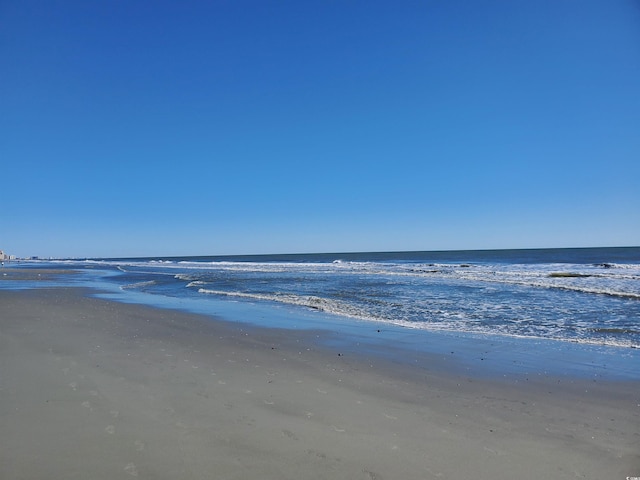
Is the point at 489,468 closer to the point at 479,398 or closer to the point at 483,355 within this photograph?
the point at 479,398

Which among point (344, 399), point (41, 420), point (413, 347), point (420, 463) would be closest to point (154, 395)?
point (41, 420)

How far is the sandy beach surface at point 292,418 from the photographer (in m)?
3.60

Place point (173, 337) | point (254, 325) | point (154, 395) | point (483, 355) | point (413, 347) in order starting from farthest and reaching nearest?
point (254, 325)
point (173, 337)
point (413, 347)
point (483, 355)
point (154, 395)

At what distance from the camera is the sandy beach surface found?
11.8 feet

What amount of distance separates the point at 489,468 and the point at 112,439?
3806 millimetres

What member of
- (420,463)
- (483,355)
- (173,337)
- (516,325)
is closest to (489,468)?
(420,463)

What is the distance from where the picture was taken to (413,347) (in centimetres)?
887

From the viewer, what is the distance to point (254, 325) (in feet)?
38.2

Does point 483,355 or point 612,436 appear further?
point 483,355

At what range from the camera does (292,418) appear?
4688mm

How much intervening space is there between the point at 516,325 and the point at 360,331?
190 inches

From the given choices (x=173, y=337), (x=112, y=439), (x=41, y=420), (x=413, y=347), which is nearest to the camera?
(x=112, y=439)

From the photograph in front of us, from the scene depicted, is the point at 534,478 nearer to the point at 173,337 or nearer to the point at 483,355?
the point at 483,355

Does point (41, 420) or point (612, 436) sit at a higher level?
point (41, 420)
